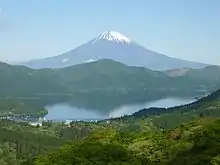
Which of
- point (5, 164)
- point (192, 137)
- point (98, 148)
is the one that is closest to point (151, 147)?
point (192, 137)

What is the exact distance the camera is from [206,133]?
51750 mm

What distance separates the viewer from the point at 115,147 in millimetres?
50875

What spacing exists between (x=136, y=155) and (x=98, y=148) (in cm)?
469

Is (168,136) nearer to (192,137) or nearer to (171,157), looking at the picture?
(192,137)

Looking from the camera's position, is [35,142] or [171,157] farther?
[35,142]

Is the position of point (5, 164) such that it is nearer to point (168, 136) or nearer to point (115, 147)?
point (168, 136)

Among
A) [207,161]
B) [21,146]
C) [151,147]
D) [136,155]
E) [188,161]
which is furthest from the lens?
[21,146]

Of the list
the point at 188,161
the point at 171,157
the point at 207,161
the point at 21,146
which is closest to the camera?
the point at 207,161

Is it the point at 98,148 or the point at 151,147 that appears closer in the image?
the point at 98,148

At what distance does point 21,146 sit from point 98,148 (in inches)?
5434

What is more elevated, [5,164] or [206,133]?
[206,133]

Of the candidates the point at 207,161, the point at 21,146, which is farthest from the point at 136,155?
the point at 21,146

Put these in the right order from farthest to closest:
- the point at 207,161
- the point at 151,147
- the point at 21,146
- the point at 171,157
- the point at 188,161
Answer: the point at 21,146
the point at 151,147
the point at 171,157
the point at 188,161
the point at 207,161

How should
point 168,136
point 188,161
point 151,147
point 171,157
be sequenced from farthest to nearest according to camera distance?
point 168,136, point 151,147, point 171,157, point 188,161
